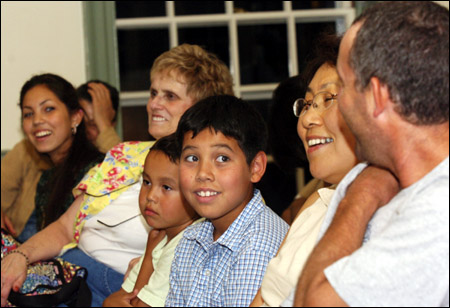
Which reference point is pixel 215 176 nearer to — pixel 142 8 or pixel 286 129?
pixel 286 129

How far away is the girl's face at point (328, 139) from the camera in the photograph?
1626mm

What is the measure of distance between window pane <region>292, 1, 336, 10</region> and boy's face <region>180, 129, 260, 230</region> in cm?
212

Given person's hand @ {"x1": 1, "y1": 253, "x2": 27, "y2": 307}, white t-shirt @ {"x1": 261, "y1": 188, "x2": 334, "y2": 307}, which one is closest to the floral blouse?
person's hand @ {"x1": 1, "y1": 253, "x2": 27, "y2": 307}

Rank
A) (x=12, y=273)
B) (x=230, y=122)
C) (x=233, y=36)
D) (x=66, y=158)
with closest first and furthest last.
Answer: (x=230, y=122), (x=12, y=273), (x=66, y=158), (x=233, y=36)

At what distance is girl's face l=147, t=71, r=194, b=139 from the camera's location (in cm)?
267

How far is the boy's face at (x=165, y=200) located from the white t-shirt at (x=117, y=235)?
0.23m

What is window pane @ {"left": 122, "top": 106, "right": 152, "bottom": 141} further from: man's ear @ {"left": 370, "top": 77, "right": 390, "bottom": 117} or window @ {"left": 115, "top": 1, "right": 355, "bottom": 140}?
man's ear @ {"left": 370, "top": 77, "right": 390, "bottom": 117}

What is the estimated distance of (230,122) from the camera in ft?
6.50

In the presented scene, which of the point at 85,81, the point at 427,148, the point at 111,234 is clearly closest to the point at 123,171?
the point at 111,234

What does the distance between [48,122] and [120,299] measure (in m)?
1.27

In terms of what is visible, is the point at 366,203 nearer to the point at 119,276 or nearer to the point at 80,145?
the point at 119,276

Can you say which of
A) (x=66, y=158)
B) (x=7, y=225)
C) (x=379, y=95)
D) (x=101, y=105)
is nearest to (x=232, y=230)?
(x=379, y=95)

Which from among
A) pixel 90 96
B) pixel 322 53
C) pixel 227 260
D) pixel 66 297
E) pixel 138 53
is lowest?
pixel 66 297

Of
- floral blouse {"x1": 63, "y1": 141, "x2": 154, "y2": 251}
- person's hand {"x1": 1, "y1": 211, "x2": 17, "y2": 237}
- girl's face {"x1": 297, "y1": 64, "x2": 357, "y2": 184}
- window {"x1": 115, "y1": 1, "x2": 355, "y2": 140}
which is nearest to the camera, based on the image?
girl's face {"x1": 297, "y1": 64, "x2": 357, "y2": 184}
